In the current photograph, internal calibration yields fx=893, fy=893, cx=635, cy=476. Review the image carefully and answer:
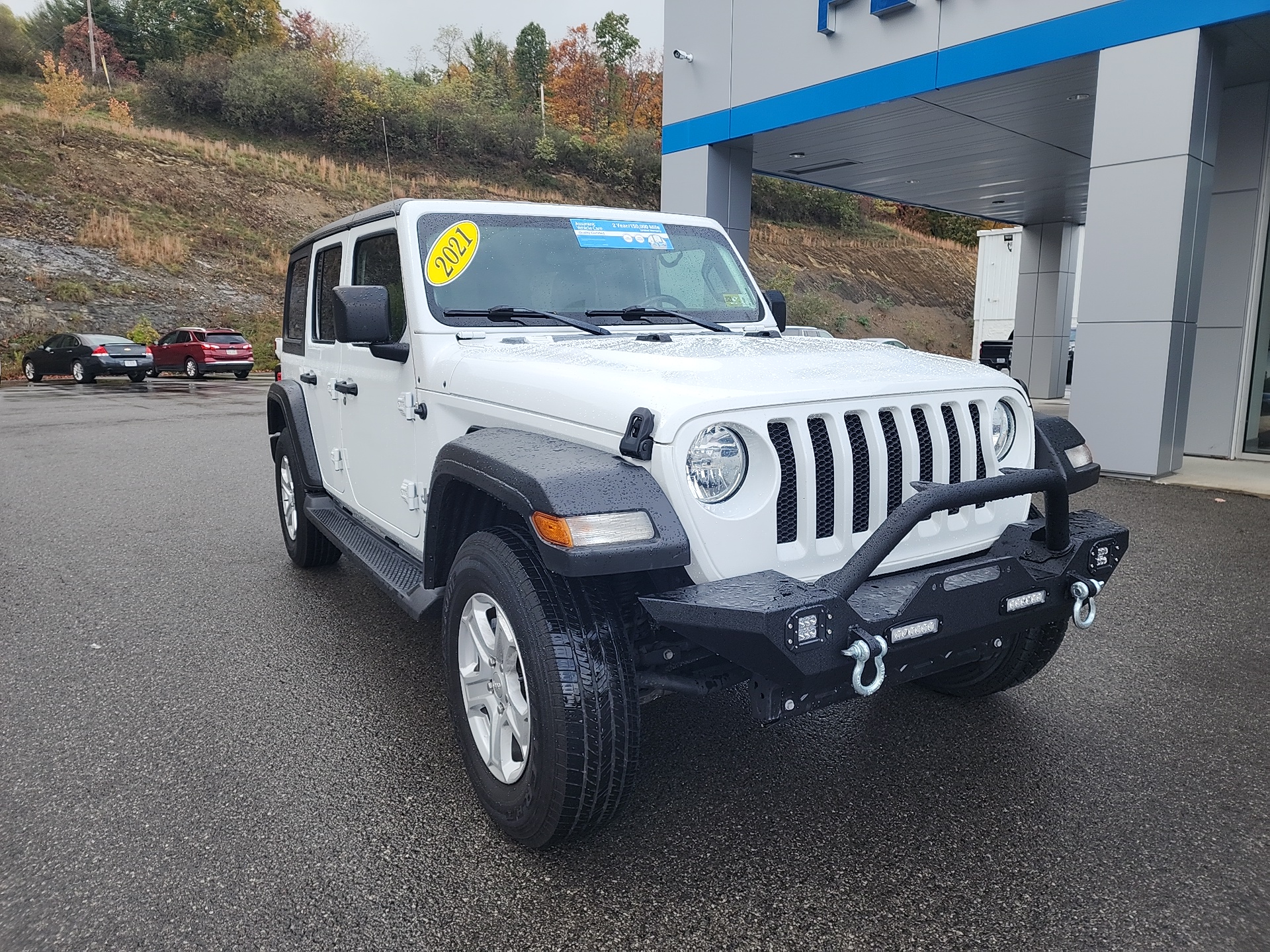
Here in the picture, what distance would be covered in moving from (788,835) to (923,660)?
2.33 feet

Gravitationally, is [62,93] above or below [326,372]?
above

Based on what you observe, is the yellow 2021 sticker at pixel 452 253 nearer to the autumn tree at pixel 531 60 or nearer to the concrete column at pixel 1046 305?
the concrete column at pixel 1046 305

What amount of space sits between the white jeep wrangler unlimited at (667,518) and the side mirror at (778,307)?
2.12 ft

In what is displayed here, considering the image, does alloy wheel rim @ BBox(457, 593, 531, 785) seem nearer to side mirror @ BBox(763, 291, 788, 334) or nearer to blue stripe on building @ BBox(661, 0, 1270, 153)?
side mirror @ BBox(763, 291, 788, 334)

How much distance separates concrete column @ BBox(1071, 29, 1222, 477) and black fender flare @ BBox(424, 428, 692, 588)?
313 inches

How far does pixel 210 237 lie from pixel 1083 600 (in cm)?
3597

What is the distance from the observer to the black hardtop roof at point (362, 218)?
3.75 meters

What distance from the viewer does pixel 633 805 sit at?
9.31ft

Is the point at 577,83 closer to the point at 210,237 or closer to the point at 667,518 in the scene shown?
the point at 210,237

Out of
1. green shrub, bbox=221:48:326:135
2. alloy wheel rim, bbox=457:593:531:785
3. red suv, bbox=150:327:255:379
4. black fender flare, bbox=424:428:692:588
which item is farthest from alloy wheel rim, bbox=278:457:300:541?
green shrub, bbox=221:48:326:135

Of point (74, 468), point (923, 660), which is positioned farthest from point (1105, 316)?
point (74, 468)

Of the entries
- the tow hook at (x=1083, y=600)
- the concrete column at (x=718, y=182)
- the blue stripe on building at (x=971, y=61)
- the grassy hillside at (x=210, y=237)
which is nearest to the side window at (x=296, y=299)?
the tow hook at (x=1083, y=600)

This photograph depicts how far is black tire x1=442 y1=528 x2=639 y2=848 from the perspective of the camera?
228cm

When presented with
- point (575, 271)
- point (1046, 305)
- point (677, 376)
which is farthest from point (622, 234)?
point (1046, 305)
